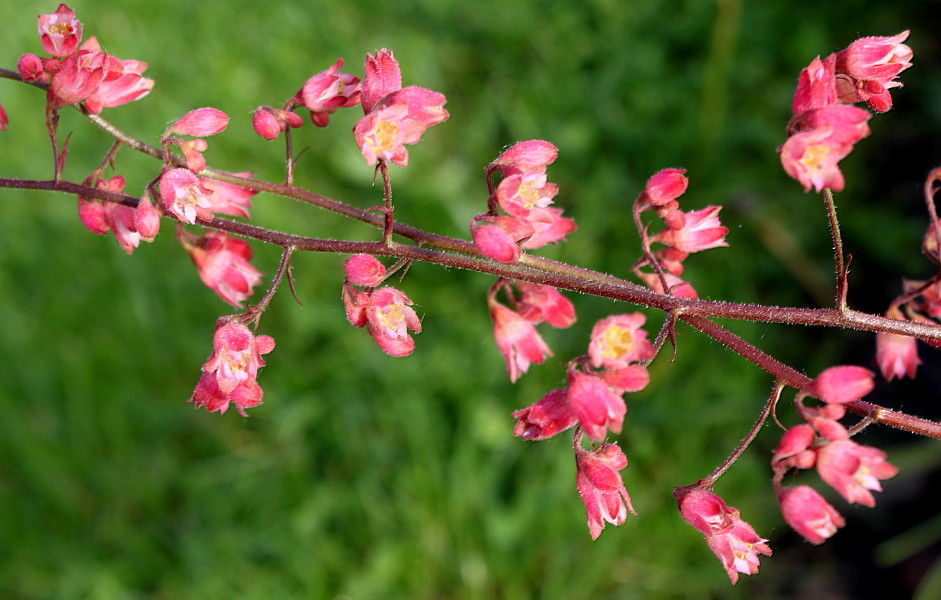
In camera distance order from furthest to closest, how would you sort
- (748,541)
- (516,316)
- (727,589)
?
(727,589) < (516,316) < (748,541)

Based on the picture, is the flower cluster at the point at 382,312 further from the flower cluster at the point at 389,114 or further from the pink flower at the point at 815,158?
the pink flower at the point at 815,158

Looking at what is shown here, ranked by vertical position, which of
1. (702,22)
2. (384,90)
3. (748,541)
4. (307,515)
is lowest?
(307,515)

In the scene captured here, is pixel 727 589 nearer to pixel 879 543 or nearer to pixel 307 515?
pixel 879 543

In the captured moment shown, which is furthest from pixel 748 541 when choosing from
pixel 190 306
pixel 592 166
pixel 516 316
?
pixel 190 306

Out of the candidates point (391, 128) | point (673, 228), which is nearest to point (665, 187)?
point (673, 228)

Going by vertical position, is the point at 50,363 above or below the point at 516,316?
below

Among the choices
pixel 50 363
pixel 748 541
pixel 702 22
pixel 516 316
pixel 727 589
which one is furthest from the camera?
pixel 702 22

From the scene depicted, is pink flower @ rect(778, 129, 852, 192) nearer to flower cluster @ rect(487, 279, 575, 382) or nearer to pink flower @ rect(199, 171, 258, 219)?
flower cluster @ rect(487, 279, 575, 382)
